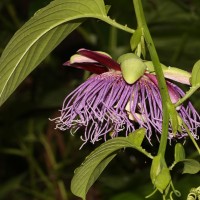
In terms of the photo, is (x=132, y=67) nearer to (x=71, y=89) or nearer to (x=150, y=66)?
(x=150, y=66)

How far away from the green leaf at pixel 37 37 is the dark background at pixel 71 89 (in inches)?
29.4

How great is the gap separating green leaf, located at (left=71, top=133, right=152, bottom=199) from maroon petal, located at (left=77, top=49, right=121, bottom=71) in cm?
11

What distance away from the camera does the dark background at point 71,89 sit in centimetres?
172

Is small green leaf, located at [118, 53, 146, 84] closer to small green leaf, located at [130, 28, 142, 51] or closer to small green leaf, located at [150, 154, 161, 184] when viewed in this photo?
small green leaf, located at [130, 28, 142, 51]

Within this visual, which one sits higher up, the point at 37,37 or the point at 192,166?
the point at 37,37

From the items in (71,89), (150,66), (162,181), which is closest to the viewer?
(162,181)

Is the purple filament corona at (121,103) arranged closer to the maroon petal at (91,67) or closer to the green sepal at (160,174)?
the maroon petal at (91,67)

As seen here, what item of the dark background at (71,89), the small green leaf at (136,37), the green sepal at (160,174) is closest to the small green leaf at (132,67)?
the small green leaf at (136,37)

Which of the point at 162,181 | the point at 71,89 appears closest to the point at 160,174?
the point at 162,181

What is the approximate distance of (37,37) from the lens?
78 cm

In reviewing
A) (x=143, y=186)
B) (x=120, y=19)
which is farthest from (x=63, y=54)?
(x=143, y=186)

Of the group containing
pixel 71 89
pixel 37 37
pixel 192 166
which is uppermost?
pixel 37 37

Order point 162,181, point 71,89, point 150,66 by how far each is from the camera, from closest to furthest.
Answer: point 162,181, point 150,66, point 71,89

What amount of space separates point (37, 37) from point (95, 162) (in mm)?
171
